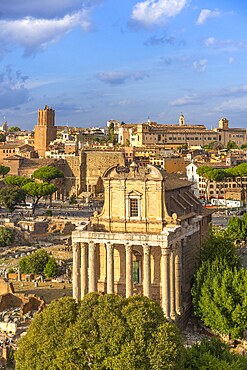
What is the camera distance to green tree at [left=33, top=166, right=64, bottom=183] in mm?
120456

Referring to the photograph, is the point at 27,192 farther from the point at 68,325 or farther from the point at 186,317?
the point at 68,325

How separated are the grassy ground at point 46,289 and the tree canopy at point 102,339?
66.3 ft

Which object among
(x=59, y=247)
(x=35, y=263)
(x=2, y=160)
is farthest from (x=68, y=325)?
(x=2, y=160)

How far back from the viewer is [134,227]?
36875mm

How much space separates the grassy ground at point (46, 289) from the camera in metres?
44.4

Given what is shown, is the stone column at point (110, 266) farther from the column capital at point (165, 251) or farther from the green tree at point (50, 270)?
the green tree at point (50, 270)

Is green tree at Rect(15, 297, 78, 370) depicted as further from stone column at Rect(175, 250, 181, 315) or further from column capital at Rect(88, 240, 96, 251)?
stone column at Rect(175, 250, 181, 315)

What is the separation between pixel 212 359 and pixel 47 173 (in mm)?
99784

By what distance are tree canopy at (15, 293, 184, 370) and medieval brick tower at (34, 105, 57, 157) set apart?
141355mm

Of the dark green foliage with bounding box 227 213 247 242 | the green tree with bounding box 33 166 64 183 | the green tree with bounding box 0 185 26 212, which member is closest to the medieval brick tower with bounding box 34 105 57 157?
the green tree with bounding box 33 166 64 183

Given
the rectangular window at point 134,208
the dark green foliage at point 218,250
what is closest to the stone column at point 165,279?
the rectangular window at point 134,208

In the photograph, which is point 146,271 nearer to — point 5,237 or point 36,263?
point 36,263

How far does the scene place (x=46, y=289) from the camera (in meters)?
47.0

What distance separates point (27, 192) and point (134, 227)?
62.6 m
